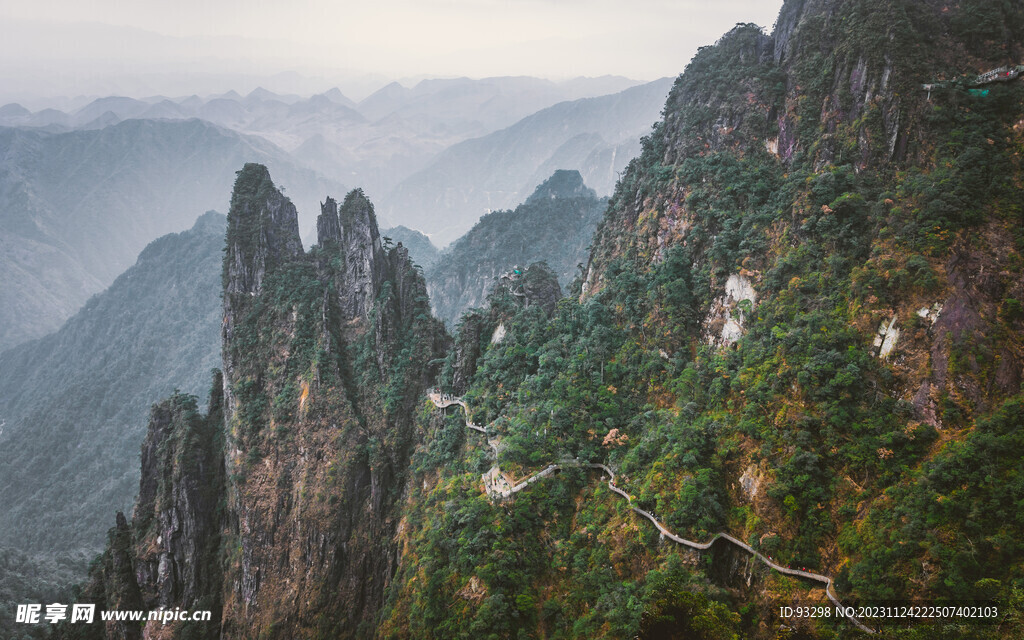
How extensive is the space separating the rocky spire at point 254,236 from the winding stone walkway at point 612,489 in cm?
2244

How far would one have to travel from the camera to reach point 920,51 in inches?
1221

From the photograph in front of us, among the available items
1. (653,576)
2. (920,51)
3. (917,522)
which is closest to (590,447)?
(653,576)

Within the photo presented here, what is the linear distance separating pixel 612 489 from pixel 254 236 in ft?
A: 146

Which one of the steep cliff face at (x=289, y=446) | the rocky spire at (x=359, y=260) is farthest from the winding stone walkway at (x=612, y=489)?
the rocky spire at (x=359, y=260)

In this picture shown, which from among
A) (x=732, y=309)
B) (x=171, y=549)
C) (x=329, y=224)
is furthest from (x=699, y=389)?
(x=171, y=549)

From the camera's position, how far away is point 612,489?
1231 inches

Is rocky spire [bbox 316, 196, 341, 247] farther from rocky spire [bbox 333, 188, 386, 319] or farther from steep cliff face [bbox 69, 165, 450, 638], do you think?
rocky spire [bbox 333, 188, 386, 319]

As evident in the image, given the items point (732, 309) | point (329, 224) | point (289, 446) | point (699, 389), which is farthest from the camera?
point (329, 224)

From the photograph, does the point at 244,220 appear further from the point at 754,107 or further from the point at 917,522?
the point at 917,522

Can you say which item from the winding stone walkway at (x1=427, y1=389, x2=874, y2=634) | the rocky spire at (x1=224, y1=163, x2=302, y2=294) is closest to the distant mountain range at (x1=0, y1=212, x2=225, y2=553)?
the rocky spire at (x1=224, y1=163, x2=302, y2=294)

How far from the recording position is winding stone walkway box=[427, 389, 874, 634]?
70.5ft

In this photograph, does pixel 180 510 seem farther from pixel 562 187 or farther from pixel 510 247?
pixel 562 187

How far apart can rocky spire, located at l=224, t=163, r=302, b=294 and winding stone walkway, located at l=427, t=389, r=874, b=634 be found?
22.4 meters

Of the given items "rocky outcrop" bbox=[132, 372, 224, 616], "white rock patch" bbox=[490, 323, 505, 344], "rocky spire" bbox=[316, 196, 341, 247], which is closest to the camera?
"rocky outcrop" bbox=[132, 372, 224, 616]
